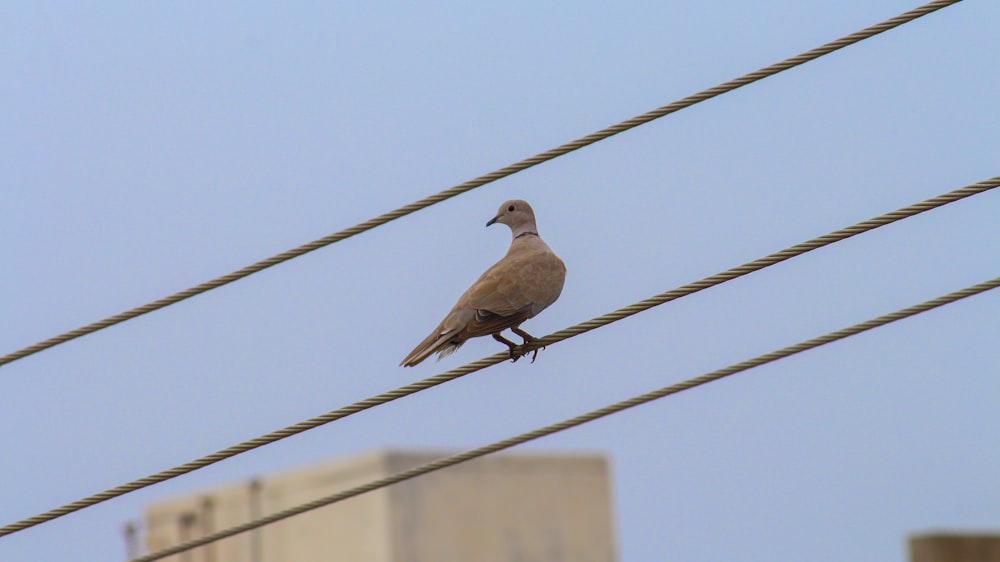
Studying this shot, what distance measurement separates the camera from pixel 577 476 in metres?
28.1

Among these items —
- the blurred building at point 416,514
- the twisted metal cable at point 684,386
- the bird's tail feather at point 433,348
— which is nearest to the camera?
the twisted metal cable at point 684,386

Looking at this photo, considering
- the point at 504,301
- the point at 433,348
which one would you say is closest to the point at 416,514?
the point at 504,301

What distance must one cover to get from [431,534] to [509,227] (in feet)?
48.4

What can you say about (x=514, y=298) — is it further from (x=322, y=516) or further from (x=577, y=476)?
(x=577, y=476)

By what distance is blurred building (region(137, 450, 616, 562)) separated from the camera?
23016 mm

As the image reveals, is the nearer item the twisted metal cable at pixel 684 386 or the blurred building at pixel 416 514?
the twisted metal cable at pixel 684 386

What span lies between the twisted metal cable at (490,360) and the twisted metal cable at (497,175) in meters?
0.80

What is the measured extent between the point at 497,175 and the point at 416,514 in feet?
58.3

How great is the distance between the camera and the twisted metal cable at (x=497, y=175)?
24.7 ft

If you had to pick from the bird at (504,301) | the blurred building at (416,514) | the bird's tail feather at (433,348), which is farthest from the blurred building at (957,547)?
the blurred building at (416,514)

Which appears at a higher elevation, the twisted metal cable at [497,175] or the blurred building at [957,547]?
the twisted metal cable at [497,175]

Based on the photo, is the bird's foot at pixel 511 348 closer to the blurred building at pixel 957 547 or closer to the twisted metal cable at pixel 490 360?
the twisted metal cable at pixel 490 360

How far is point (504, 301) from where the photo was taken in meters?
9.34

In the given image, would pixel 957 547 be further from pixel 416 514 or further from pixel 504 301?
pixel 416 514
